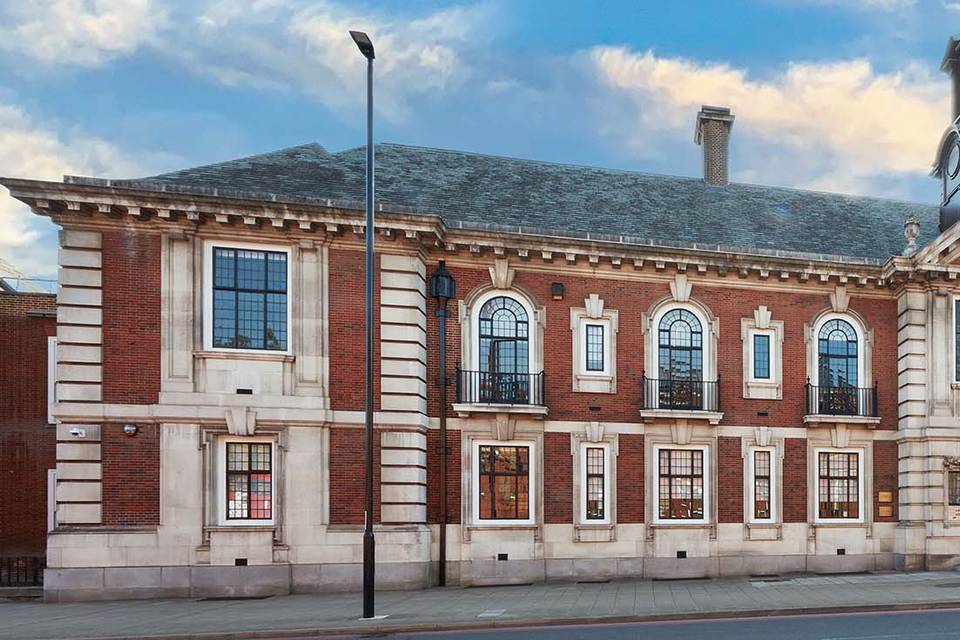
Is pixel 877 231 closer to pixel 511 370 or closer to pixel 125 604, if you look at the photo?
pixel 511 370

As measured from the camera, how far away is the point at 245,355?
55.9ft

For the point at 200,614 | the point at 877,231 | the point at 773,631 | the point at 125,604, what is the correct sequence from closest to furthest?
the point at 773,631 → the point at 200,614 → the point at 125,604 → the point at 877,231

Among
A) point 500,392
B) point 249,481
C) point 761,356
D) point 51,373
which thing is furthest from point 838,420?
point 51,373

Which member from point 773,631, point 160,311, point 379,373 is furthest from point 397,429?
point 773,631

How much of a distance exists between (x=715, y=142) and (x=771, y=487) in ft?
41.1

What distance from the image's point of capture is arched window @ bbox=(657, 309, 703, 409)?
65.0ft

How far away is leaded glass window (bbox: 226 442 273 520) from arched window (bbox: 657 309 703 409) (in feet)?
33.3

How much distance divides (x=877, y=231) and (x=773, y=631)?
52.1 feet

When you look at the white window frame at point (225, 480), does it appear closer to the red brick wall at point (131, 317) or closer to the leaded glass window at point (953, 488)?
the red brick wall at point (131, 317)

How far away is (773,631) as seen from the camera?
1226 centimetres

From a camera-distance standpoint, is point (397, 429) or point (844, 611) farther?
point (397, 429)

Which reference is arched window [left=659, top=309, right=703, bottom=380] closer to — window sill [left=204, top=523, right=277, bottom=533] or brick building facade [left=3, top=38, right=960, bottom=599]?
brick building facade [left=3, top=38, right=960, bottom=599]

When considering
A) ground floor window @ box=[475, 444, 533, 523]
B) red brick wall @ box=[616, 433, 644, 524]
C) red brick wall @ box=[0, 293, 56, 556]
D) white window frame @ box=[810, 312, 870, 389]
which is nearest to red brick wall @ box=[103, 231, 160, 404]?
red brick wall @ box=[0, 293, 56, 556]

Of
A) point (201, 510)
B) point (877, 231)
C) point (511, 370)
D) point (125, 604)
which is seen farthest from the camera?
point (877, 231)
